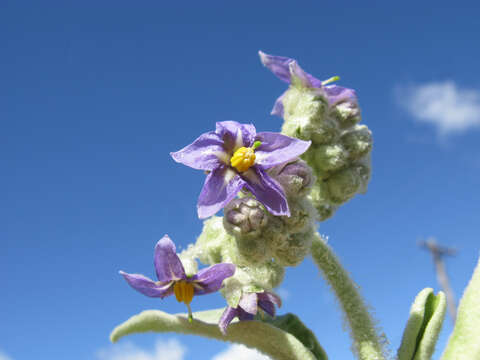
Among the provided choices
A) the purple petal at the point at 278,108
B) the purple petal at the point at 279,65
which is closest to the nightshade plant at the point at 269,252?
the purple petal at the point at 279,65

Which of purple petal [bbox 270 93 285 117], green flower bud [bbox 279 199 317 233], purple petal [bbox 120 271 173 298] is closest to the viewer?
green flower bud [bbox 279 199 317 233]

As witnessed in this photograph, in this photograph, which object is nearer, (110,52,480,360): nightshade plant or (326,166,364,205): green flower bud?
(110,52,480,360): nightshade plant

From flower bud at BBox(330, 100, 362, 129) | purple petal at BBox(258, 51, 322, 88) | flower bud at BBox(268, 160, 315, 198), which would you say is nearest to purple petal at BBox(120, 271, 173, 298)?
→ flower bud at BBox(268, 160, 315, 198)

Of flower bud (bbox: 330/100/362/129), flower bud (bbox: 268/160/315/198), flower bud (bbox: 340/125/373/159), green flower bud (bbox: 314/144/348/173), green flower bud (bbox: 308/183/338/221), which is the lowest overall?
flower bud (bbox: 268/160/315/198)

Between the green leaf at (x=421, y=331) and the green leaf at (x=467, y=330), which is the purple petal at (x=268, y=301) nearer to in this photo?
the green leaf at (x=421, y=331)

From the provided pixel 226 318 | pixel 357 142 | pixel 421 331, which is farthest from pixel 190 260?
pixel 421 331

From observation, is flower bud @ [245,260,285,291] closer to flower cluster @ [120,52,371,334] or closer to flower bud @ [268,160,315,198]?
flower cluster @ [120,52,371,334]
